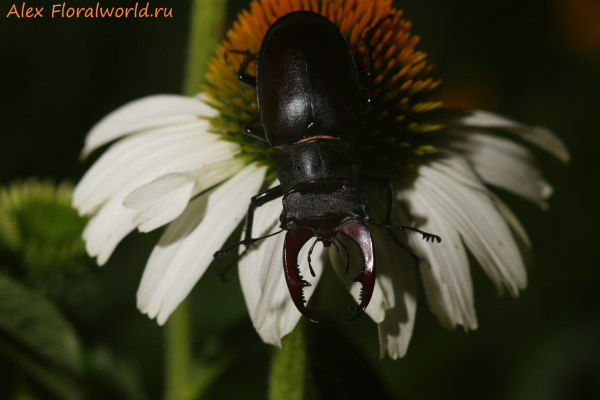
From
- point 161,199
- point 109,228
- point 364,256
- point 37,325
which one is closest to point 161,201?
point 161,199

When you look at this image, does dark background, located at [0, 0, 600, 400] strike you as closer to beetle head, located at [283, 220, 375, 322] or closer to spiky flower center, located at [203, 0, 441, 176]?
spiky flower center, located at [203, 0, 441, 176]

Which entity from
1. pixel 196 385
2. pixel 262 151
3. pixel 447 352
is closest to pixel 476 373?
pixel 447 352

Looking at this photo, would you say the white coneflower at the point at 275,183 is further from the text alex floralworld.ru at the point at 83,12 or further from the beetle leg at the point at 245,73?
the text alex floralworld.ru at the point at 83,12

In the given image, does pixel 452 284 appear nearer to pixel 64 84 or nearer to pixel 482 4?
pixel 64 84

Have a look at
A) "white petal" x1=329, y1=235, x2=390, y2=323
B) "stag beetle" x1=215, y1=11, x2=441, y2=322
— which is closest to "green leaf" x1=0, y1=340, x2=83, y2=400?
"stag beetle" x1=215, y1=11, x2=441, y2=322

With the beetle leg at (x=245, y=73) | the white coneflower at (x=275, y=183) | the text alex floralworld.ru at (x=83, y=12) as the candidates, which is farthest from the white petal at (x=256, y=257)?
the text alex floralworld.ru at (x=83, y=12)

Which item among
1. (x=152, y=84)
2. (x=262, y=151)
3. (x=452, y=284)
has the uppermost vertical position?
(x=152, y=84)
